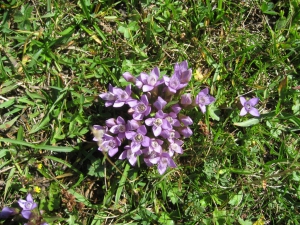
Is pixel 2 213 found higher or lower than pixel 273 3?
lower

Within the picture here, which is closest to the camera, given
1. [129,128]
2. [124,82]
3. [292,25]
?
Answer: [129,128]


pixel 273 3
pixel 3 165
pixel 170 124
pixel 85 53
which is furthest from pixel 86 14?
pixel 273 3

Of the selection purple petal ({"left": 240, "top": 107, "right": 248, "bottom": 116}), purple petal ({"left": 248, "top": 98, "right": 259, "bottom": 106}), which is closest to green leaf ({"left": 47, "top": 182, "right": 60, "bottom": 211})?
purple petal ({"left": 240, "top": 107, "right": 248, "bottom": 116})

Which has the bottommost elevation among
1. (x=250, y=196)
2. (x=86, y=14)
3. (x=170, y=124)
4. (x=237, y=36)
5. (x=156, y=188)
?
(x=250, y=196)

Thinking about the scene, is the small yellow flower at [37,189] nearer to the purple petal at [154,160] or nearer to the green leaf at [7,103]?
the green leaf at [7,103]

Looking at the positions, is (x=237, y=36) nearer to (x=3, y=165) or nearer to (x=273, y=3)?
(x=273, y=3)

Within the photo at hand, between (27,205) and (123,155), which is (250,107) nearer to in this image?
(123,155)

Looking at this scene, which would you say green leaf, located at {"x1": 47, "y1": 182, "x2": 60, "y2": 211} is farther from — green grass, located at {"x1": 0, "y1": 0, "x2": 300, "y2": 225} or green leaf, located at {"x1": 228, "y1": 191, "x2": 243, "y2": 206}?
green leaf, located at {"x1": 228, "y1": 191, "x2": 243, "y2": 206}

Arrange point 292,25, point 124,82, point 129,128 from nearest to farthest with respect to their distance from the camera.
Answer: point 129,128 < point 124,82 < point 292,25

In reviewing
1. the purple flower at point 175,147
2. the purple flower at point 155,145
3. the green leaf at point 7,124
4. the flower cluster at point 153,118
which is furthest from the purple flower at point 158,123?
the green leaf at point 7,124

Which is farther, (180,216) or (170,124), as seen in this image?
(180,216)
